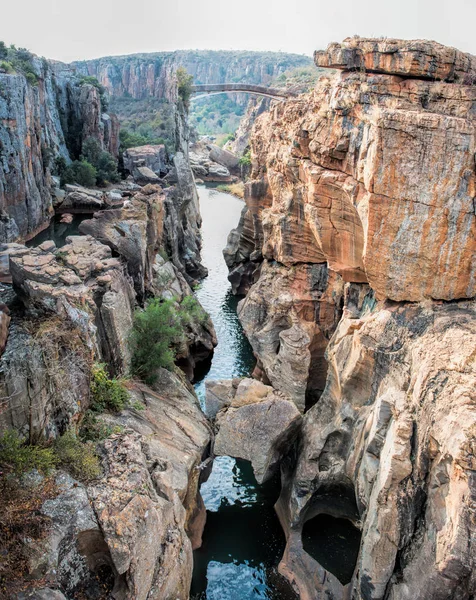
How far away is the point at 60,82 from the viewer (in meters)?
49.3

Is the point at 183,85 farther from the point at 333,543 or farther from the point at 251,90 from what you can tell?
the point at 333,543

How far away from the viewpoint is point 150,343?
19047 millimetres

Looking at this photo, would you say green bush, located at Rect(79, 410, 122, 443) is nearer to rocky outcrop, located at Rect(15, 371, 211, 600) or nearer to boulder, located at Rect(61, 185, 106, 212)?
rocky outcrop, located at Rect(15, 371, 211, 600)

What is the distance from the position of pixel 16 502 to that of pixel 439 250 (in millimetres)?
11832

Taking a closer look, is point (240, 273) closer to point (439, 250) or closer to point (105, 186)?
point (105, 186)

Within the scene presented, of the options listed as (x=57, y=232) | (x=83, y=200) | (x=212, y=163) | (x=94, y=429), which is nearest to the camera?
(x=94, y=429)

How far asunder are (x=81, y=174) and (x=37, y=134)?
5935 mm

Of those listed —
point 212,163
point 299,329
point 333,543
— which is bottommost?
point 212,163

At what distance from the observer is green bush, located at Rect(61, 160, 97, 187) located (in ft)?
139

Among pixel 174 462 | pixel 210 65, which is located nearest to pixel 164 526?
pixel 174 462

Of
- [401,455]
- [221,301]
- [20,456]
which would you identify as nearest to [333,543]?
[401,455]

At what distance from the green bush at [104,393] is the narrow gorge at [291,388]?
7cm

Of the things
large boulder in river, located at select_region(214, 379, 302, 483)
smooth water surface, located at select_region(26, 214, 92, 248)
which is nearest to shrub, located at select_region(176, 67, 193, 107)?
smooth water surface, located at select_region(26, 214, 92, 248)

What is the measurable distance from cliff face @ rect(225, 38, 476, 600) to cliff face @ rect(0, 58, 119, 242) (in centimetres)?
1788
